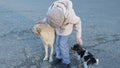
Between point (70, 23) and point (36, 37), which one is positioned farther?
point (36, 37)

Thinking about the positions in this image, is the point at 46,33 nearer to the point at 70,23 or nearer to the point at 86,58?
the point at 70,23

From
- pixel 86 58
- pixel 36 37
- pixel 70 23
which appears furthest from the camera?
pixel 36 37

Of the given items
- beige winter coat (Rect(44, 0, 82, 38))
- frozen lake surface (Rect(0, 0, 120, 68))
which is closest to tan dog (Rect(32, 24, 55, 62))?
beige winter coat (Rect(44, 0, 82, 38))

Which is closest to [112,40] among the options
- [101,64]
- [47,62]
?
[101,64]

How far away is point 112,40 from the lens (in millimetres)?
6301

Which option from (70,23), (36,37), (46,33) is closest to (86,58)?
(70,23)

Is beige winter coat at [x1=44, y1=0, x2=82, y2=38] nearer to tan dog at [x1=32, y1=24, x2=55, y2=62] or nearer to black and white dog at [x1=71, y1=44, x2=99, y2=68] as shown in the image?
tan dog at [x1=32, y1=24, x2=55, y2=62]

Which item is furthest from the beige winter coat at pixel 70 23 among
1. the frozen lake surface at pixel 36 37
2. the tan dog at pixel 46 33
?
the frozen lake surface at pixel 36 37

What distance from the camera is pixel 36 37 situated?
6.47 m

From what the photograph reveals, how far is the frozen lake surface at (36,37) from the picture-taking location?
17.6 feet

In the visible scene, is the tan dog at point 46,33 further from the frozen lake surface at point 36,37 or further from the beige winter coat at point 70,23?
the frozen lake surface at point 36,37

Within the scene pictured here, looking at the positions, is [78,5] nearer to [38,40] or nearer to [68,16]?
[38,40]

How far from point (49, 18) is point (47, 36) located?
1.99 feet

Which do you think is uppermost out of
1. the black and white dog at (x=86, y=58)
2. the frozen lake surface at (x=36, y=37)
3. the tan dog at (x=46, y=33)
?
the tan dog at (x=46, y=33)
